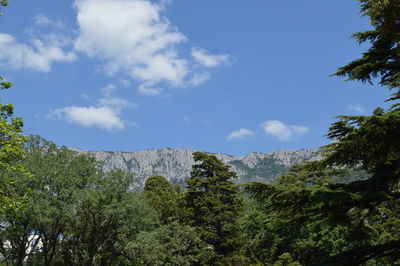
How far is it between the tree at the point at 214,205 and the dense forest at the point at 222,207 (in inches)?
4.6

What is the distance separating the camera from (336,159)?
9383 mm

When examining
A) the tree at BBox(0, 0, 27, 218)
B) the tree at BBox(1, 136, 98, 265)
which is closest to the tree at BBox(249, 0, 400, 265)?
the tree at BBox(0, 0, 27, 218)

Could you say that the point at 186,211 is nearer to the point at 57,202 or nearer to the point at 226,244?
the point at 226,244

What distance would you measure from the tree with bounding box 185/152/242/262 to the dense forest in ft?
0.39

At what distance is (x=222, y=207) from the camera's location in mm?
36094

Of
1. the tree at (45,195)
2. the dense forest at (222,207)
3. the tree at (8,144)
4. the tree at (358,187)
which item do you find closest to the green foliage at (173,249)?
the dense forest at (222,207)

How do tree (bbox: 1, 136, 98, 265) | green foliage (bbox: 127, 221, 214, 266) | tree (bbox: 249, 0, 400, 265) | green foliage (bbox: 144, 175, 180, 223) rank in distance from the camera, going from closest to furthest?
tree (bbox: 249, 0, 400, 265), tree (bbox: 1, 136, 98, 265), green foliage (bbox: 127, 221, 214, 266), green foliage (bbox: 144, 175, 180, 223)

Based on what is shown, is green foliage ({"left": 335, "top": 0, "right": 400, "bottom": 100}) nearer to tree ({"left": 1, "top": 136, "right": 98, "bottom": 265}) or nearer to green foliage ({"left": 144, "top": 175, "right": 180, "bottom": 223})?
tree ({"left": 1, "top": 136, "right": 98, "bottom": 265})

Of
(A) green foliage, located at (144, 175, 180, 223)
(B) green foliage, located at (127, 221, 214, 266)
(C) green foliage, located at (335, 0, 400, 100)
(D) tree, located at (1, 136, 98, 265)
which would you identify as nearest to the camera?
(C) green foliage, located at (335, 0, 400, 100)

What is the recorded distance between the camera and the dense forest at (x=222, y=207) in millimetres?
8102

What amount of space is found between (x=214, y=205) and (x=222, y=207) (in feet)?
2.96

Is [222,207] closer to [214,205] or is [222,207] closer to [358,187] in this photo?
[214,205]

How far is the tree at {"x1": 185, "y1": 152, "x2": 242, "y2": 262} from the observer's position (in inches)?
1385

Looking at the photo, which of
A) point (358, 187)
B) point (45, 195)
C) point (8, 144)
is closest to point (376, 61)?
point (358, 187)
